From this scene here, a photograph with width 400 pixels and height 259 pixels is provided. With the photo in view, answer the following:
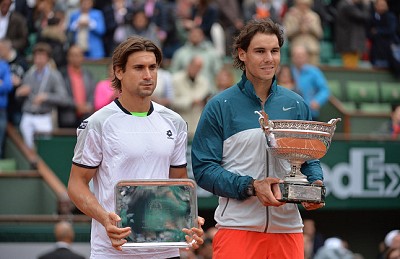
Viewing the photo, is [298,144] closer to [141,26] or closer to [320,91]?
[320,91]

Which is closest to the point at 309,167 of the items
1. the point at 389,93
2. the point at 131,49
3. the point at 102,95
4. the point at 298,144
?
the point at 298,144

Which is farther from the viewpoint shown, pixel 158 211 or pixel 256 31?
pixel 256 31

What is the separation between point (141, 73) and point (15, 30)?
10.0 meters

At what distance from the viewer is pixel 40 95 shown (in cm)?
1469

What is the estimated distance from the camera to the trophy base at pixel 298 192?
611 centimetres

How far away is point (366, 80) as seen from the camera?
1930 centimetres

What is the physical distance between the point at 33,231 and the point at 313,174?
23.1ft

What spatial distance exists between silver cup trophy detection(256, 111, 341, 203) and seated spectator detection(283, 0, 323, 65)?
12.1 metres

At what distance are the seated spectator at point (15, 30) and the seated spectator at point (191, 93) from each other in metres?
2.26

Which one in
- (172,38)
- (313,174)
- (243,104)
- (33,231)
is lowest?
(33,231)

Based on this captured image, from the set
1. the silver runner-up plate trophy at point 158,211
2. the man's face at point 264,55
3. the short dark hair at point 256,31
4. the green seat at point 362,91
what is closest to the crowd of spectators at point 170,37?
the green seat at point 362,91

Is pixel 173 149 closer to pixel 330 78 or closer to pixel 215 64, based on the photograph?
pixel 215 64

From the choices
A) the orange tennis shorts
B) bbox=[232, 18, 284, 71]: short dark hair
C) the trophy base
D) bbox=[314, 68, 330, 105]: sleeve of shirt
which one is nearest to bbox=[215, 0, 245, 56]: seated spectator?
bbox=[314, 68, 330, 105]: sleeve of shirt

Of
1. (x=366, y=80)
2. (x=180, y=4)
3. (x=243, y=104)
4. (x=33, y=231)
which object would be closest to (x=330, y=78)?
(x=366, y=80)
